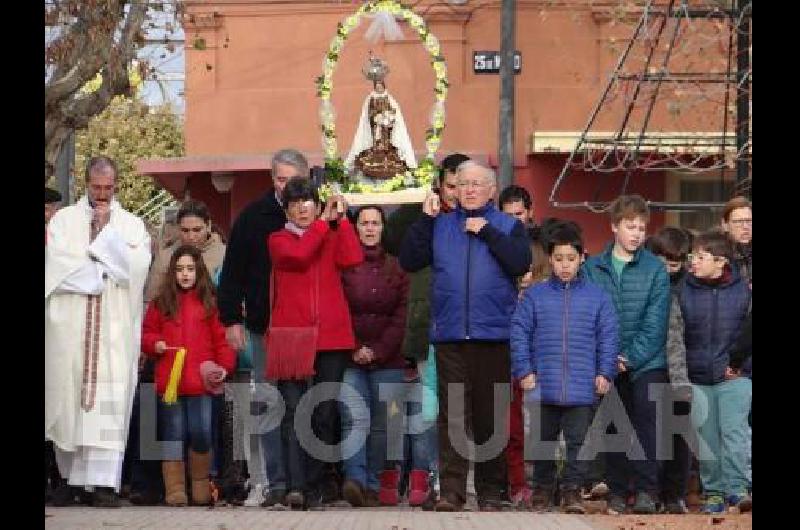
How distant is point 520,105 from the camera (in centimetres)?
2789

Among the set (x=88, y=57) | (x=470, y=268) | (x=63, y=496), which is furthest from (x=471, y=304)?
(x=88, y=57)

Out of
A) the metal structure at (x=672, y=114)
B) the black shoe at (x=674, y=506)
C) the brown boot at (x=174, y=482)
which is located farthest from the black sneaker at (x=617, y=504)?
the metal structure at (x=672, y=114)

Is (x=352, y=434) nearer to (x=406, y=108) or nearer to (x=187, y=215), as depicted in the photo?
(x=187, y=215)

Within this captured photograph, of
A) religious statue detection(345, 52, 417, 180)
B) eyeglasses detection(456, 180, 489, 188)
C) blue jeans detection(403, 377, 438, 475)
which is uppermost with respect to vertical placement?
religious statue detection(345, 52, 417, 180)

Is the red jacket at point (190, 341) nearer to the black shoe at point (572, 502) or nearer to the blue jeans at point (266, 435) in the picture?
the blue jeans at point (266, 435)

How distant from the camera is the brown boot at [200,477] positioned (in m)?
13.4

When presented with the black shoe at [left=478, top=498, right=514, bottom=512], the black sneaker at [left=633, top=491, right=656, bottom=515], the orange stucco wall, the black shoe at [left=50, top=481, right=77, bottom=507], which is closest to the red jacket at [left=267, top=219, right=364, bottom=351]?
the black shoe at [left=478, top=498, right=514, bottom=512]

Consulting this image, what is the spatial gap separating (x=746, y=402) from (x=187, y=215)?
3.85 meters

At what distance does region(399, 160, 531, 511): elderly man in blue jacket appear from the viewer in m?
A: 12.5

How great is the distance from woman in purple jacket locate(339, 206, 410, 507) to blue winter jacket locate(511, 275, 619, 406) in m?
0.92

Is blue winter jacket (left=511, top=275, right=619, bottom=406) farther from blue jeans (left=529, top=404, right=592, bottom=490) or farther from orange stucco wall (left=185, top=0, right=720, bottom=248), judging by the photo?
orange stucco wall (left=185, top=0, right=720, bottom=248)

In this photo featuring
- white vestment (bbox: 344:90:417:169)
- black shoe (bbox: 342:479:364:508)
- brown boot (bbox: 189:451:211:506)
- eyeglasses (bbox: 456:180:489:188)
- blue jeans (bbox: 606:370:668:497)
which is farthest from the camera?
white vestment (bbox: 344:90:417:169)

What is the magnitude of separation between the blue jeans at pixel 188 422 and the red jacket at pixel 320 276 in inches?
37.8
